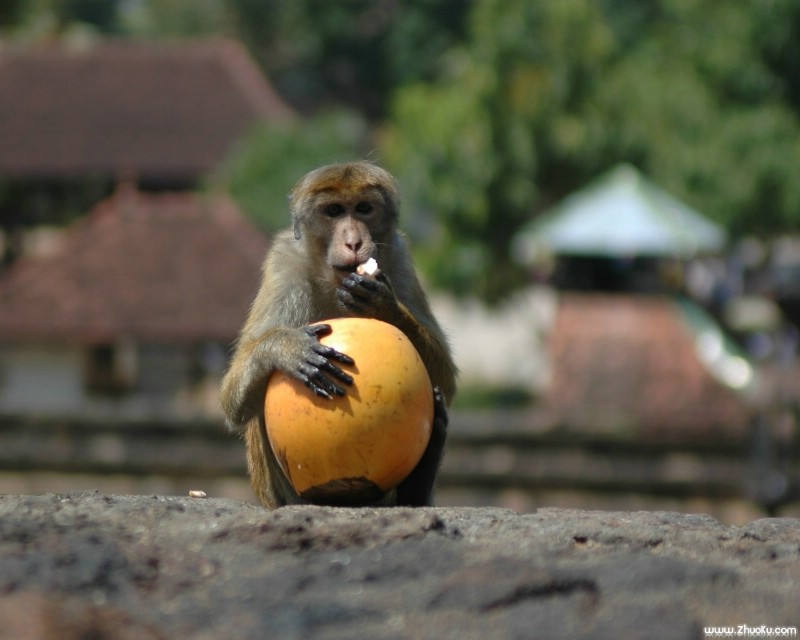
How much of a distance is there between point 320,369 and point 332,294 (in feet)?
2.96

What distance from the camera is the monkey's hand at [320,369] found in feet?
14.3

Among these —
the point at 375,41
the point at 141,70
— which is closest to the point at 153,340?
the point at 141,70

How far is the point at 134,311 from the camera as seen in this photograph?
1864 cm

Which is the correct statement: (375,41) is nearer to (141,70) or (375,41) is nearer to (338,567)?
(141,70)

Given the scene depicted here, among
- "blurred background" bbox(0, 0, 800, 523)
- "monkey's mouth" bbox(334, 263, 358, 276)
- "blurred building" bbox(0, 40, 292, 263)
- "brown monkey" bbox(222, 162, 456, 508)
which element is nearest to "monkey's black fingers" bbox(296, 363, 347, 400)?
"brown monkey" bbox(222, 162, 456, 508)

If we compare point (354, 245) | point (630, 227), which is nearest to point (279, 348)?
point (354, 245)

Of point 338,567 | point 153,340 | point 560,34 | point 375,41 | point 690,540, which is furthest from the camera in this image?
point 375,41

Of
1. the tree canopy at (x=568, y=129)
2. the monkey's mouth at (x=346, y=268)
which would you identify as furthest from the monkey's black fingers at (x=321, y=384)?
the tree canopy at (x=568, y=129)

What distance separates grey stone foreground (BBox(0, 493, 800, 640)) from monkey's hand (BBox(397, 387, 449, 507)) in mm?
646

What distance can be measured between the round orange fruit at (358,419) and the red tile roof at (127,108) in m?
27.1

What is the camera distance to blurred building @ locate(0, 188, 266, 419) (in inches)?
726

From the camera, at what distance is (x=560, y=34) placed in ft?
71.5

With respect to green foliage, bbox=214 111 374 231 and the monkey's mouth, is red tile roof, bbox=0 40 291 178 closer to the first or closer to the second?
green foliage, bbox=214 111 374 231

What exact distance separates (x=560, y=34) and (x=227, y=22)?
29470 mm
